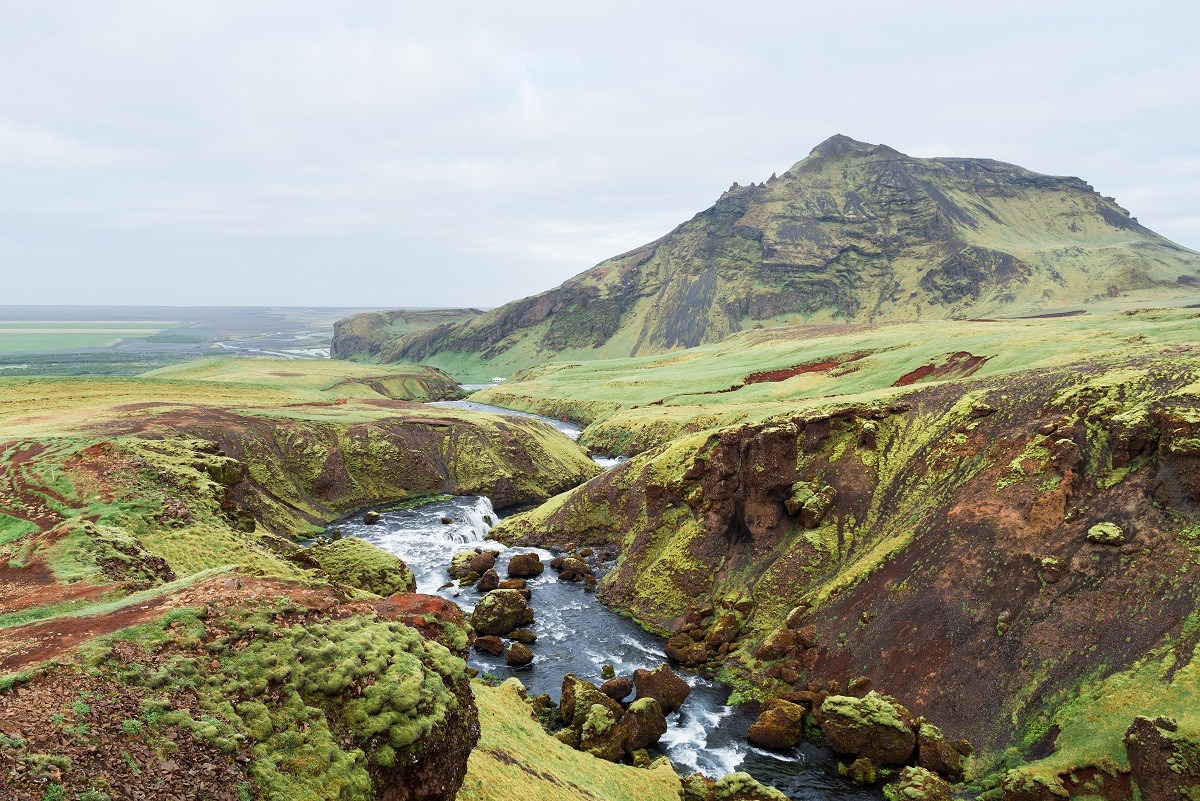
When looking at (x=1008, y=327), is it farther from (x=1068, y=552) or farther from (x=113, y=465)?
(x=113, y=465)

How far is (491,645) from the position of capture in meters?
39.1

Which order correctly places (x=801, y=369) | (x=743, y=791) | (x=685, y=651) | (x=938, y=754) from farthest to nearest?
1. (x=801, y=369)
2. (x=685, y=651)
3. (x=938, y=754)
4. (x=743, y=791)

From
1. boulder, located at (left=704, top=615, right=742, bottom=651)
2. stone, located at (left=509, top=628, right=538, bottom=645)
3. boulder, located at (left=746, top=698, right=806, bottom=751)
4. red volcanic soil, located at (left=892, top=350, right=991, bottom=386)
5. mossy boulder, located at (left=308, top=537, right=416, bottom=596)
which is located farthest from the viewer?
red volcanic soil, located at (left=892, top=350, right=991, bottom=386)

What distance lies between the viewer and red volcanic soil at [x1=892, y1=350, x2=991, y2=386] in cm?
7006

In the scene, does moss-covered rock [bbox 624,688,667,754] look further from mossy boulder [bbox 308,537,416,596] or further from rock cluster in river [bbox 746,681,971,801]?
mossy boulder [bbox 308,537,416,596]

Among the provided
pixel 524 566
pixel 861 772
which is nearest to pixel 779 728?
pixel 861 772

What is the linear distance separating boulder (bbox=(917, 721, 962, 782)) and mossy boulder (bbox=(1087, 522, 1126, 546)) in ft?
41.1

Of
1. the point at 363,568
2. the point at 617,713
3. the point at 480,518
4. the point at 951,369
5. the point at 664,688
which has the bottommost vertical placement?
the point at 480,518

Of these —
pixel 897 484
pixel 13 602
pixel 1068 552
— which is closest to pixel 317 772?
pixel 13 602

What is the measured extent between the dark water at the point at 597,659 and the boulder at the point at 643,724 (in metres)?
0.79

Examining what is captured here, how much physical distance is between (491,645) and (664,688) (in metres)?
12.0

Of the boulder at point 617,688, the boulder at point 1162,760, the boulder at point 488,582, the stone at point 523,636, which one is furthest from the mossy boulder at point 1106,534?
the boulder at point 488,582

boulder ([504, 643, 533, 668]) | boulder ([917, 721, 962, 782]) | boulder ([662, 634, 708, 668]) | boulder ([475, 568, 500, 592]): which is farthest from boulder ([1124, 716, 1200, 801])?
boulder ([475, 568, 500, 592])

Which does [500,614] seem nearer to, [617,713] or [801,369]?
[617,713]
